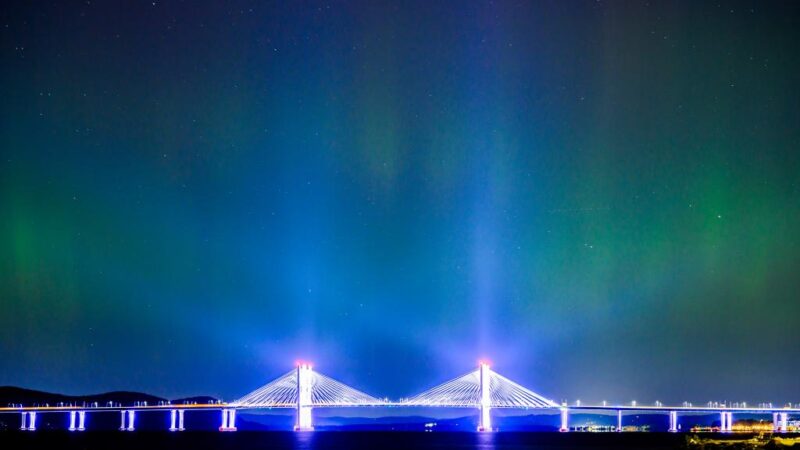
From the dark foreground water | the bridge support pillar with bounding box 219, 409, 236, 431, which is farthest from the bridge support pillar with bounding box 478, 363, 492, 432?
the bridge support pillar with bounding box 219, 409, 236, 431

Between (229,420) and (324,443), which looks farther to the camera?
(229,420)

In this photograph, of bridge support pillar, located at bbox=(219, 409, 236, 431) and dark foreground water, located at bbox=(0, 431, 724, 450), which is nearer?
dark foreground water, located at bbox=(0, 431, 724, 450)

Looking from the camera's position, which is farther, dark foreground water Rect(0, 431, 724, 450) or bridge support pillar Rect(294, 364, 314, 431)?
bridge support pillar Rect(294, 364, 314, 431)

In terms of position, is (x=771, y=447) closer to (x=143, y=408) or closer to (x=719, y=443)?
(x=719, y=443)

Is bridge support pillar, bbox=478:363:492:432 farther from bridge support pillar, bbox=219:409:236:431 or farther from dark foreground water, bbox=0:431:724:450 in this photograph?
bridge support pillar, bbox=219:409:236:431

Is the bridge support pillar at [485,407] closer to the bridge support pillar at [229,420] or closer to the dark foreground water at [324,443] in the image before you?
the dark foreground water at [324,443]

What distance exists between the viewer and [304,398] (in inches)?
5536

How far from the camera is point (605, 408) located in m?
134

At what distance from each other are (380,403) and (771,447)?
241 ft

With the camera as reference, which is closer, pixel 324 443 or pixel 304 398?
pixel 324 443

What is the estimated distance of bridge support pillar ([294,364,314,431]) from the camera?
5443 inches

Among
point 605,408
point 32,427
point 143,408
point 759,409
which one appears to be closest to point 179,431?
point 32,427

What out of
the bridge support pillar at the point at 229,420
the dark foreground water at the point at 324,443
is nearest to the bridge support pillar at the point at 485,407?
the dark foreground water at the point at 324,443

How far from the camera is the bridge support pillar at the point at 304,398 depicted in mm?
138250
